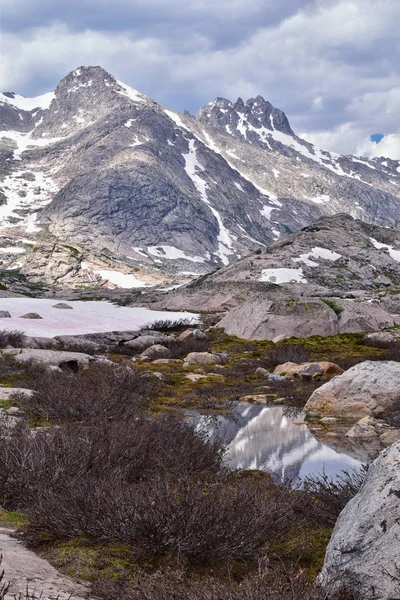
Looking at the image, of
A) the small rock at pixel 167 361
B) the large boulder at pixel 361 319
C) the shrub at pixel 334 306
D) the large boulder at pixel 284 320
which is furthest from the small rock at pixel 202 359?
the shrub at pixel 334 306

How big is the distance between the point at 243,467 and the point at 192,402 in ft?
21.4

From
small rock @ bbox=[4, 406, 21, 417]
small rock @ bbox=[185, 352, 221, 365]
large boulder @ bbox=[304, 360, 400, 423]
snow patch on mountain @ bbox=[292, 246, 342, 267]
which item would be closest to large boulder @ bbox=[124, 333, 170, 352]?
small rock @ bbox=[185, 352, 221, 365]

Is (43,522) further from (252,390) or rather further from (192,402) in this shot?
(252,390)

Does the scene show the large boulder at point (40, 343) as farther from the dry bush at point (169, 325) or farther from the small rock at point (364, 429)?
the small rock at point (364, 429)

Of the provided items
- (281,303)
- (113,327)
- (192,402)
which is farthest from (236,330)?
(192,402)

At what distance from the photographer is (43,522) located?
16.5 feet

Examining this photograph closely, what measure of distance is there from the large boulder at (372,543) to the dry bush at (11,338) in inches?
809

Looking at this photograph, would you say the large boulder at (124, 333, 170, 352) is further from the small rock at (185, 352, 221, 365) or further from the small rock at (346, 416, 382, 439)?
the small rock at (346, 416, 382, 439)

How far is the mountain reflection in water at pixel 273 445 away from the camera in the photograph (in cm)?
989

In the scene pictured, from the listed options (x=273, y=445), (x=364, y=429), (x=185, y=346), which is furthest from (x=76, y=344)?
(x=364, y=429)

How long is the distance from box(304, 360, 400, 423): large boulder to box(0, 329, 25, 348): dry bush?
13.9 meters

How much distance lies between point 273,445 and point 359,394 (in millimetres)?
3873

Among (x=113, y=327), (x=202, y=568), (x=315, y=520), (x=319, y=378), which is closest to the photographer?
(x=202, y=568)

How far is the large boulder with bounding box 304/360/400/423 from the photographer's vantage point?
46.1 ft
